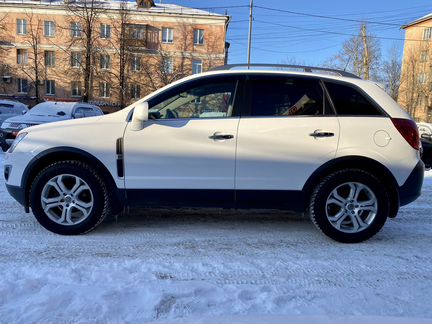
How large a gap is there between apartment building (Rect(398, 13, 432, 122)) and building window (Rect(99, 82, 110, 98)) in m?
37.9

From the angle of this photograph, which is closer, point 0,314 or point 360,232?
point 0,314

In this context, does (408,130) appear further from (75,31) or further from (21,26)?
(21,26)

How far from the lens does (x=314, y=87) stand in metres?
4.12

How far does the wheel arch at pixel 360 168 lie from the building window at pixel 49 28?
45722 mm

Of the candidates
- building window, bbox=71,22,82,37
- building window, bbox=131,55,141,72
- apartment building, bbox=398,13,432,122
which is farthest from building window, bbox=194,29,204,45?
apartment building, bbox=398,13,432,122

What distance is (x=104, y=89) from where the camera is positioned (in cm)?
4247

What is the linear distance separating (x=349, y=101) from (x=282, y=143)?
900 mm

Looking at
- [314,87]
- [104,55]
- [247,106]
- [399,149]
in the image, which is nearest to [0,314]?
[247,106]

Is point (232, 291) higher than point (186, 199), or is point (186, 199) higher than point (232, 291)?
point (186, 199)

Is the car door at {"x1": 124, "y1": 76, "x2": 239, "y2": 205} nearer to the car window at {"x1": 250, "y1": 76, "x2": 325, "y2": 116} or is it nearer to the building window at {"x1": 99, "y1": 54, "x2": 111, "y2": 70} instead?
the car window at {"x1": 250, "y1": 76, "x2": 325, "y2": 116}

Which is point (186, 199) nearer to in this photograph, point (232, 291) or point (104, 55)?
point (232, 291)

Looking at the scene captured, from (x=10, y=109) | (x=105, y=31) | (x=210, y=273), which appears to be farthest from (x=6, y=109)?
(x=105, y=31)

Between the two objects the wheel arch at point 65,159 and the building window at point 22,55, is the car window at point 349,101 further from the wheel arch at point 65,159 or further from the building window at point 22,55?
the building window at point 22,55

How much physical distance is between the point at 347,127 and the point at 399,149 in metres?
0.60
